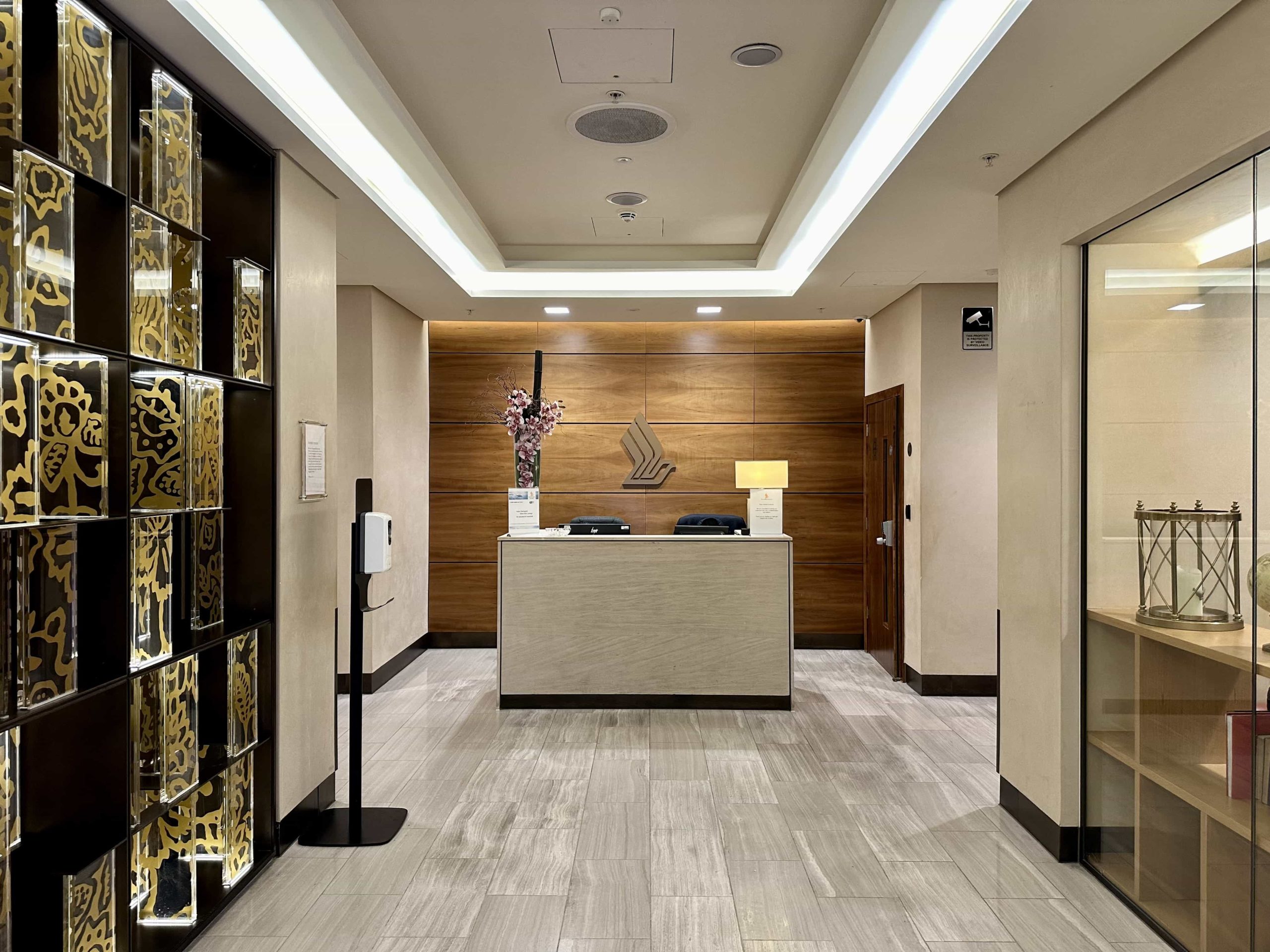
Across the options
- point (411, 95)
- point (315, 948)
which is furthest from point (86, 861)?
point (411, 95)

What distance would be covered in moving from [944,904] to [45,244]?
136 inches

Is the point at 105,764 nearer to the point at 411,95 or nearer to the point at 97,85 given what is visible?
the point at 97,85

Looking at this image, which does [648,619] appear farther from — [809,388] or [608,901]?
[809,388]

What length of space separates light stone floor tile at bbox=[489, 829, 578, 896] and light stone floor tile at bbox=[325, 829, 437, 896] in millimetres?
331

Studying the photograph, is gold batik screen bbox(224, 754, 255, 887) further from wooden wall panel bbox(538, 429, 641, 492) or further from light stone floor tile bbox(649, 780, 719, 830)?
wooden wall panel bbox(538, 429, 641, 492)

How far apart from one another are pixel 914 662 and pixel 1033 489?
9.54 ft

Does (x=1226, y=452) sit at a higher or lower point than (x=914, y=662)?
higher

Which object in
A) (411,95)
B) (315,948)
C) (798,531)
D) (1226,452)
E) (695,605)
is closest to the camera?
(1226,452)

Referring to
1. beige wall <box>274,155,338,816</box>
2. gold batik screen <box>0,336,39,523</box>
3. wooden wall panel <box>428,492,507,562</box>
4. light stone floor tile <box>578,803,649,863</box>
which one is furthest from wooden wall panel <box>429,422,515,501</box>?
gold batik screen <box>0,336,39,523</box>

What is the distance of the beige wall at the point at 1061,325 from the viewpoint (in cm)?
240

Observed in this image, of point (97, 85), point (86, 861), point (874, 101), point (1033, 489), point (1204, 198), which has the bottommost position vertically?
point (86, 861)

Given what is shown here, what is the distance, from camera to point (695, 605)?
5.53m

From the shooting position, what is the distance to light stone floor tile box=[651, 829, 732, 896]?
10.2ft

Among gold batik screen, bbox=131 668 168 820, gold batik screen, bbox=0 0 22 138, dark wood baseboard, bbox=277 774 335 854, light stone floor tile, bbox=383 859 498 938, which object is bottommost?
light stone floor tile, bbox=383 859 498 938
